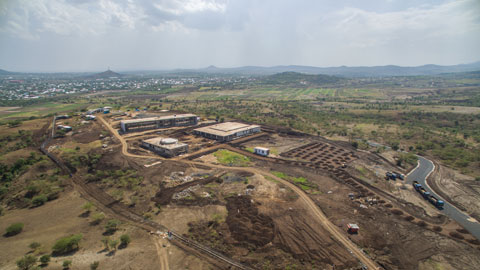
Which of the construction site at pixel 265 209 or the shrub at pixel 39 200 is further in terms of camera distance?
the shrub at pixel 39 200

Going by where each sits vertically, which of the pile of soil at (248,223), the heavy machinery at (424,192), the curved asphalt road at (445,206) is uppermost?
the pile of soil at (248,223)

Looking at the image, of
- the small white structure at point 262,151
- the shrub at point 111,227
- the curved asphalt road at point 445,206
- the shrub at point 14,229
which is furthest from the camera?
the small white structure at point 262,151

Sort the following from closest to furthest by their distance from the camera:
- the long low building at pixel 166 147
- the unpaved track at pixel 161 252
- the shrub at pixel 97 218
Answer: the unpaved track at pixel 161 252, the shrub at pixel 97 218, the long low building at pixel 166 147

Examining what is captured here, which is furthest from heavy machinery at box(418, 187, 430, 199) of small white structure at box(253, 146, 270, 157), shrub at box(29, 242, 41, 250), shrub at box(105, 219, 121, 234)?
shrub at box(29, 242, 41, 250)

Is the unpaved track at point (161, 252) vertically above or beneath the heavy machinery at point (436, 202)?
above

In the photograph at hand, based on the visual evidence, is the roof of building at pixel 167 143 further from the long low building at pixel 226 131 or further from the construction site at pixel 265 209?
the long low building at pixel 226 131

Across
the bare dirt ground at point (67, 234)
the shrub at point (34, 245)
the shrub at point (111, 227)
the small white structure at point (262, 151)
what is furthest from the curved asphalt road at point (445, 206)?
the shrub at point (34, 245)

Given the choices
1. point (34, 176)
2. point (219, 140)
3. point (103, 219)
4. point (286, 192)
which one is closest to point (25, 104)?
point (34, 176)
